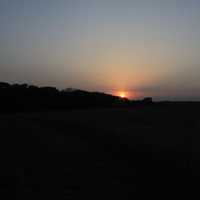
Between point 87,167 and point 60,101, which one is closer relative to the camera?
point 87,167

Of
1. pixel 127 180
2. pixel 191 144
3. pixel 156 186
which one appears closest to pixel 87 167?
pixel 127 180

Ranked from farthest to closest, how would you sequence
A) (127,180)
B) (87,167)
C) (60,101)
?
1. (60,101)
2. (87,167)
3. (127,180)

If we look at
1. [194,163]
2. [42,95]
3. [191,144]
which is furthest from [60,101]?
[194,163]

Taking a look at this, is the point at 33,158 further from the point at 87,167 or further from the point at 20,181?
the point at 20,181

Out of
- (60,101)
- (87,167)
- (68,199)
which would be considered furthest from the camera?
(60,101)

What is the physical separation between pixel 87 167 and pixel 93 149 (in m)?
4.91

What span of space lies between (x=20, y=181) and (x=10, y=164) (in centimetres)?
316

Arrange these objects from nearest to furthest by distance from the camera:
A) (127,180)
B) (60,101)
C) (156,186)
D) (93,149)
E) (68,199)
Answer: (68,199), (156,186), (127,180), (93,149), (60,101)

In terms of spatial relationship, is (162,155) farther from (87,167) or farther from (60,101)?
(60,101)

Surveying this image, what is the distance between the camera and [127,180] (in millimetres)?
13367

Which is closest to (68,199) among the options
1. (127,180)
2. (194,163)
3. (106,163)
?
(127,180)

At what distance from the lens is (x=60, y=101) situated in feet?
277

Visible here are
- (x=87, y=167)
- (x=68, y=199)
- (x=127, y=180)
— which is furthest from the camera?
(x=87, y=167)

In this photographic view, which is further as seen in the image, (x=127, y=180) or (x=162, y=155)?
(x=162, y=155)
